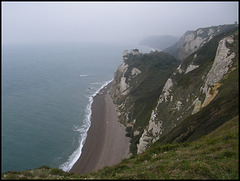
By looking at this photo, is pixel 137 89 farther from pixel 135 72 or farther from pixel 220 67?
pixel 220 67

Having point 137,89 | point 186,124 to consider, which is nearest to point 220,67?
point 186,124

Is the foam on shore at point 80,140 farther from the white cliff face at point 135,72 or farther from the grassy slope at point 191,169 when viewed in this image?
the grassy slope at point 191,169

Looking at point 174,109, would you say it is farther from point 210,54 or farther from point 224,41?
point 210,54

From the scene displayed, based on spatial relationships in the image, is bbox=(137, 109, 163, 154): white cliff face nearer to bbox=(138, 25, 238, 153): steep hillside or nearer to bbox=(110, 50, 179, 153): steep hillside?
bbox=(138, 25, 238, 153): steep hillside

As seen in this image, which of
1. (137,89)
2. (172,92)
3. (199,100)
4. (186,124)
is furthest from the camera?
(137,89)

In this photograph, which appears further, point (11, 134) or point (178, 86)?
point (11, 134)

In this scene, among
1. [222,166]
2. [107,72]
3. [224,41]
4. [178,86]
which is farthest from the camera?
[107,72]

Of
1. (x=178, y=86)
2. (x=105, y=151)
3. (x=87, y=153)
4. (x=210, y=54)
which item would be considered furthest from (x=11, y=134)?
(x=210, y=54)

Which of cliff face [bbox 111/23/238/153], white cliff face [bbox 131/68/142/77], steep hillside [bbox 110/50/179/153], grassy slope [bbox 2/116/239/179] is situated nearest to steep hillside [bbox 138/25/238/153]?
cliff face [bbox 111/23/238/153]
